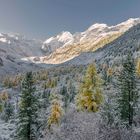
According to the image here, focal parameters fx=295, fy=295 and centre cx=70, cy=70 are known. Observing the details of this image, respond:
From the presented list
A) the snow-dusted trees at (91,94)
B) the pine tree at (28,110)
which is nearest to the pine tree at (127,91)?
the snow-dusted trees at (91,94)

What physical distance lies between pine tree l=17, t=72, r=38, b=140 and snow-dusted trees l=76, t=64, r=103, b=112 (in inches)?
501

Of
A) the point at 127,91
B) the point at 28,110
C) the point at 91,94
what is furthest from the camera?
the point at 91,94

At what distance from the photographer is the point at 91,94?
51.7 meters

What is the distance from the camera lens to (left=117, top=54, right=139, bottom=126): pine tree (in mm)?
41688

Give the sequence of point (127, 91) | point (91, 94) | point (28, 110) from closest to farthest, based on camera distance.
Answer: point (28, 110)
point (127, 91)
point (91, 94)

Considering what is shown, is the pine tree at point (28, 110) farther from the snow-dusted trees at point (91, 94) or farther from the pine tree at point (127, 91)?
the snow-dusted trees at point (91, 94)

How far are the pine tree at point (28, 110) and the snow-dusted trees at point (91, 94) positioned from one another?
501 inches

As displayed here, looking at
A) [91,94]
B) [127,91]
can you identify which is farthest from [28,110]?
[91,94]

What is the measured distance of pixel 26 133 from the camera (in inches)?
1578

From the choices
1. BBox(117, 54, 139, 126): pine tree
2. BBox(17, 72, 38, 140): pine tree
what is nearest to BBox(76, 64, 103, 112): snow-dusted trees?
BBox(117, 54, 139, 126): pine tree

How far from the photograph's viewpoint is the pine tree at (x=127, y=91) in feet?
137

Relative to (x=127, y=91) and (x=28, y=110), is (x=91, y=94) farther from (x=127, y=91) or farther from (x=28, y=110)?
(x=28, y=110)

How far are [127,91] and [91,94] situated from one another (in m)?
9.73

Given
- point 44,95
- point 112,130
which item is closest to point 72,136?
point 112,130
